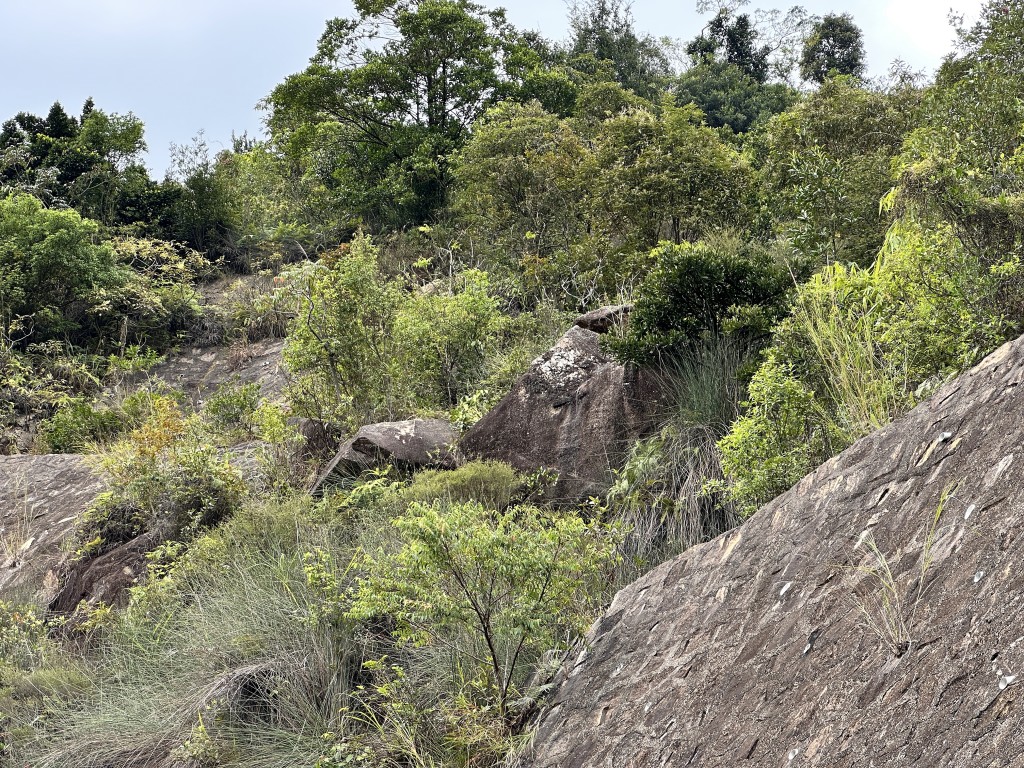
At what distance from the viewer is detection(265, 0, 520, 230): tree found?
60.5 feet

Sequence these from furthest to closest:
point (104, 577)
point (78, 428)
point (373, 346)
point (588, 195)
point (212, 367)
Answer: point (212, 367) < point (588, 195) < point (78, 428) < point (373, 346) < point (104, 577)

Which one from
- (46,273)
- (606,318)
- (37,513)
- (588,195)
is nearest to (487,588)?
(606,318)

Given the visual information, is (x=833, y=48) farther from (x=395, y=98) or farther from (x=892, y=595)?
(x=892, y=595)

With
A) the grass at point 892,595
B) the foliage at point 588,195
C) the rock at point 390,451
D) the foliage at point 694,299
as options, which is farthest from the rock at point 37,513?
the grass at point 892,595

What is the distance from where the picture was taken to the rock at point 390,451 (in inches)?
318

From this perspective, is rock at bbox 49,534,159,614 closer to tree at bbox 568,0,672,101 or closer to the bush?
the bush

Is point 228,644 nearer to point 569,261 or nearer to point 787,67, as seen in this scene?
point 569,261

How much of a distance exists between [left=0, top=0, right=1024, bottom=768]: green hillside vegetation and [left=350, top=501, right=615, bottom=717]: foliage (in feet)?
0.06

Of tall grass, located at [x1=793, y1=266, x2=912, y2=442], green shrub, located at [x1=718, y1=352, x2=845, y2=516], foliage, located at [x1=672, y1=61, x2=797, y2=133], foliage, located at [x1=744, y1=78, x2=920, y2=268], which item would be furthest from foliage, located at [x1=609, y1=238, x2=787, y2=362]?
foliage, located at [x1=672, y1=61, x2=797, y2=133]

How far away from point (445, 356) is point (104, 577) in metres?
3.97

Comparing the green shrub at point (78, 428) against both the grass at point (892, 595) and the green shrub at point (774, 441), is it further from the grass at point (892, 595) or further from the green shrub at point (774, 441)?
the grass at point (892, 595)

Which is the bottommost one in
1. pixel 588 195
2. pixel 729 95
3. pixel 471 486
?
pixel 471 486

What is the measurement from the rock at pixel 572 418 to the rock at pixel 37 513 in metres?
4.20

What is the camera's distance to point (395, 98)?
19031 millimetres
